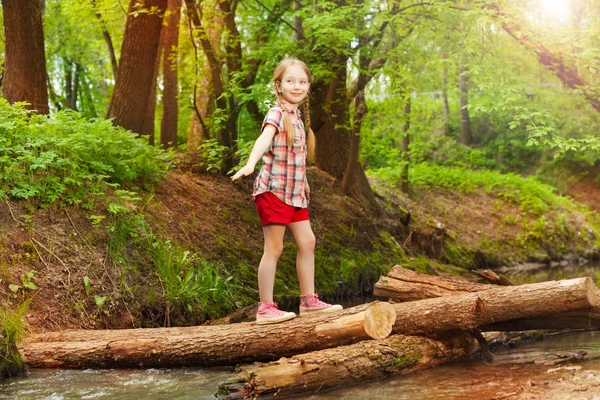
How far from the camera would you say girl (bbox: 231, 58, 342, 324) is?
21.0ft

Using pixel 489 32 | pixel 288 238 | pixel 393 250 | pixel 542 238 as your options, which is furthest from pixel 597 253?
pixel 288 238

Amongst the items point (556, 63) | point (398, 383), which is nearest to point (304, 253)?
point (398, 383)

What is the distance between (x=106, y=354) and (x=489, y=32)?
879 cm

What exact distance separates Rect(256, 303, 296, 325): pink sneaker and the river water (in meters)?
0.57

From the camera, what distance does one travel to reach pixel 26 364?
6488mm

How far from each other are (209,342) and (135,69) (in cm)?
691

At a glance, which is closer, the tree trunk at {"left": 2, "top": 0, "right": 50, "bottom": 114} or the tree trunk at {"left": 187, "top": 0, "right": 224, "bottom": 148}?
the tree trunk at {"left": 2, "top": 0, "right": 50, "bottom": 114}

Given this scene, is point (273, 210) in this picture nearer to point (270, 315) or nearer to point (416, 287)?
point (270, 315)

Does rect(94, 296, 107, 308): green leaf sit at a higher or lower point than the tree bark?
lower

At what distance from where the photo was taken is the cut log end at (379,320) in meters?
5.90

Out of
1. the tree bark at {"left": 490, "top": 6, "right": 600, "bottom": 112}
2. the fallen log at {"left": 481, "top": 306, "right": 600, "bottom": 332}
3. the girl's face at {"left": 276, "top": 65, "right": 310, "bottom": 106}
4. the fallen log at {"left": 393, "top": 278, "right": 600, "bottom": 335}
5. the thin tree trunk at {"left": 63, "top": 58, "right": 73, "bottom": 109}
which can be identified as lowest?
the fallen log at {"left": 481, "top": 306, "right": 600, "bottom": 332}

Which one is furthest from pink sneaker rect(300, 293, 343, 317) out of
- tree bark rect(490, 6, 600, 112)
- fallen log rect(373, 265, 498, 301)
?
tree bark rect(490, 6, 600, 112)

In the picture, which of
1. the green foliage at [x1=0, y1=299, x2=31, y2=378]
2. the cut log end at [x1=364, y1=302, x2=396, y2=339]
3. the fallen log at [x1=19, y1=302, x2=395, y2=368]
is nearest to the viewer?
the cut log end at [x1=364, y1=302, x2=396, y2=339]

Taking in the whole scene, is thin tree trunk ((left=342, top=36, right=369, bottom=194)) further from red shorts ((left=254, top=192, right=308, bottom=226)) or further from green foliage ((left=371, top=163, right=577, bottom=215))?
red shorts ((left=254, top=192, right=308, bottom=226))
